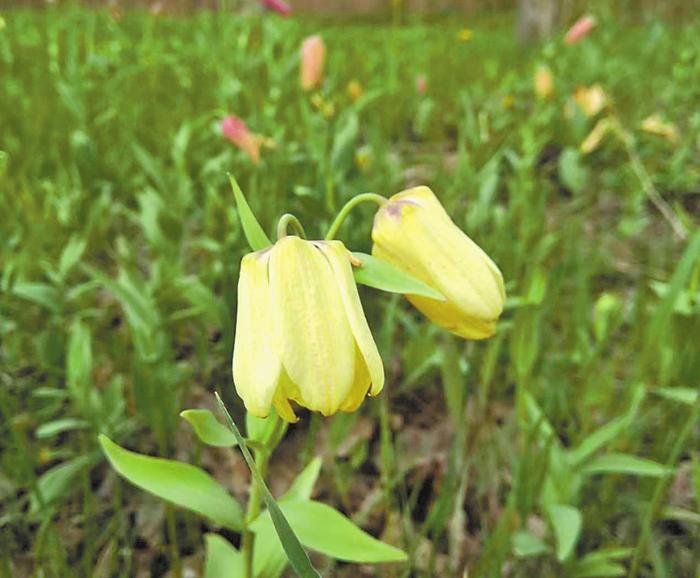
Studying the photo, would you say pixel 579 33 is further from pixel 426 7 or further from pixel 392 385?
pixel 426 7

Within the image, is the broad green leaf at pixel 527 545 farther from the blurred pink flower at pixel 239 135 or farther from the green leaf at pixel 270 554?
the blurred pink flower at pixel 239 135

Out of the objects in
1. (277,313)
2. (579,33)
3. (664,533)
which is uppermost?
(579,33)

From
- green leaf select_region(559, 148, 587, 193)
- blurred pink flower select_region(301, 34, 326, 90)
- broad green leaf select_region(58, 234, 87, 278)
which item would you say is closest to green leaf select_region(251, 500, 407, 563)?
broad green leaf select_region(58, 234, 87, 278)

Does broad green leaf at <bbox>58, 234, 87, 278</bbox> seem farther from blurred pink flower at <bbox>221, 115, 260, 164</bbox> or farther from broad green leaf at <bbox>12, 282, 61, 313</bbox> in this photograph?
blurred pink flower at <bbox>221, 115, 260, 164</bbox>

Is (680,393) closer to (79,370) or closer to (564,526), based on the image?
(564,526)

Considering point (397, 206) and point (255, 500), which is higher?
point (397, 206)

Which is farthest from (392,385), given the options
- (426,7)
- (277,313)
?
(426,7)

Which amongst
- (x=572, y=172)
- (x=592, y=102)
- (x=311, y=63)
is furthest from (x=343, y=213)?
(x=592, y=102)
